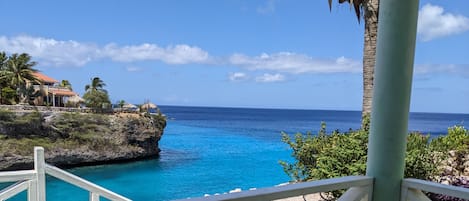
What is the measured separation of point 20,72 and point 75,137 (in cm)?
1013

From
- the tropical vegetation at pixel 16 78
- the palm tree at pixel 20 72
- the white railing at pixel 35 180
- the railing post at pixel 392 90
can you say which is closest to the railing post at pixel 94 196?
the white railing at pixel 35 180

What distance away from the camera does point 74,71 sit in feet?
128

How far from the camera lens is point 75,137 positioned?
869 inches

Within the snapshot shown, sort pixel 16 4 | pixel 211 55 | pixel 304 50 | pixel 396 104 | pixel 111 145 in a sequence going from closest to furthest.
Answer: pixel 396 104 < pixel 111 145 < pixel 16 4 < pixel 304 50 < pixel 211 55

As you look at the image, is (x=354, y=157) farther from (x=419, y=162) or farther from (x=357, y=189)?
(x=357, y=189)

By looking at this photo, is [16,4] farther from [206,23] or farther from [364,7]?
[364,7]

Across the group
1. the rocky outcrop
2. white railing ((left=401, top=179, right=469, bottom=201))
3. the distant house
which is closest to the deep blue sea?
the rocky outcrop

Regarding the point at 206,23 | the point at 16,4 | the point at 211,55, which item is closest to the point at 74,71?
the point at 16,4

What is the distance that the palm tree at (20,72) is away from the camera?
27095 mm

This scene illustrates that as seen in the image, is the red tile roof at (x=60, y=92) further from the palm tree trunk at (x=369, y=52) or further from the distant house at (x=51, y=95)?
the palm tree trunk at (x=369, y=52)

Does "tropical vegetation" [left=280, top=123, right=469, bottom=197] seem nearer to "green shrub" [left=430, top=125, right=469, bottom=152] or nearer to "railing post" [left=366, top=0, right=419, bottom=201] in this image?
"green shrub" [left=430, top=125, right=469, bottom=152]

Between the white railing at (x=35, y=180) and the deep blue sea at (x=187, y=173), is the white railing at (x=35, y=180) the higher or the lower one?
the higher one

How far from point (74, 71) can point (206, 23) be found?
15.7 metres

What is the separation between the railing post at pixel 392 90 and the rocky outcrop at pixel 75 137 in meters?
21.4
